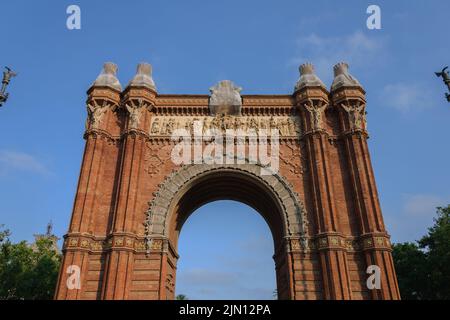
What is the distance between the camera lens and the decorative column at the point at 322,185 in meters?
16.5

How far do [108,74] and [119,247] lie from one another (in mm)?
11048

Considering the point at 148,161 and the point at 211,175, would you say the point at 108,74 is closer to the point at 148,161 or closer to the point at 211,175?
the point at 148,161

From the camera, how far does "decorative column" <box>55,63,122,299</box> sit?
16.8 meters

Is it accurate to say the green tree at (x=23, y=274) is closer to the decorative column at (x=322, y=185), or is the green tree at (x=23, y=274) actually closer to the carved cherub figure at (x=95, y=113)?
the carved cherub figure at (x=95, y=113)

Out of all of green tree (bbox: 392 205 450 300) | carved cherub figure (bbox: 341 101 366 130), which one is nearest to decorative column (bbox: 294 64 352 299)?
carved cherub figure (bbox: 341 101 366 130)

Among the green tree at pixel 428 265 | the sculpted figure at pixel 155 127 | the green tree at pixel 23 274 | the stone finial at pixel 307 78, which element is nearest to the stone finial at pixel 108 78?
the sculpted figure at pixel 155 127

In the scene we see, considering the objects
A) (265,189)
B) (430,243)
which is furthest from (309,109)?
(430,243)

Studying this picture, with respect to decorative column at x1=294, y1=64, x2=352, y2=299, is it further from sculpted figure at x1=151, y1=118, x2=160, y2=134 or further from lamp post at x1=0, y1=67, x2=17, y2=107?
lamp post at x1=0, y1=67, x2=17, y2=107

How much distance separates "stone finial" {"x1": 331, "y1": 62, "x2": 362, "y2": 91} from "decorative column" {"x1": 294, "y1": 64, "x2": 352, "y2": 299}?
87 centimetres

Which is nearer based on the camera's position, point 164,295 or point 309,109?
point 164,295

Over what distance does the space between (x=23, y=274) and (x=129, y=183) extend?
737 inches

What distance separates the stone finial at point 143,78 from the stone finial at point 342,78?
441 inches
